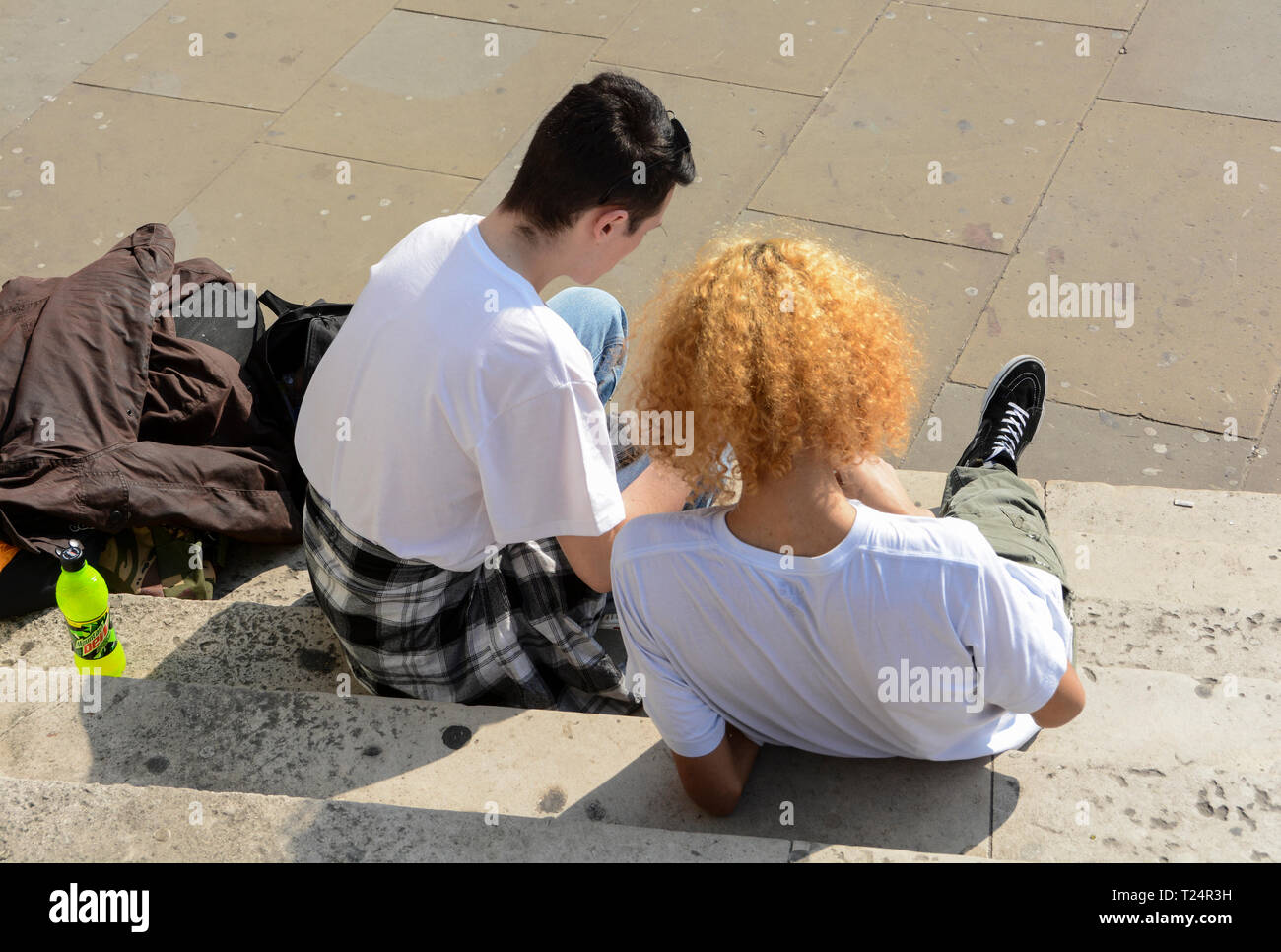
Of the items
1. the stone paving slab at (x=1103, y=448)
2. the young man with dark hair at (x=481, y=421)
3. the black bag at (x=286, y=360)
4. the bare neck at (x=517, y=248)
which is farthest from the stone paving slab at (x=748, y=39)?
the bare neck at (x=517, y=248)

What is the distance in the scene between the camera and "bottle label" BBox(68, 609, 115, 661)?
8.92ft

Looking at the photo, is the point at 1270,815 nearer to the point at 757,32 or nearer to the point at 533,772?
the point at 533,772

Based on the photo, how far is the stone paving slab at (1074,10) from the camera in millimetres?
5586

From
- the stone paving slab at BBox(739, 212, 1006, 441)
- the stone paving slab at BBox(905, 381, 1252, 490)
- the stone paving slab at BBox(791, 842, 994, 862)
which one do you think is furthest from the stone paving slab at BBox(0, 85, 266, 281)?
the stone paving slab at BBox(791, 842, 994, 862)

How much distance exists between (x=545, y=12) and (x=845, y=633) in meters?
4.81

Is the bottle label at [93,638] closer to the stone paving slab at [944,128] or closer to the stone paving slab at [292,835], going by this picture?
the stone paving slab at [292,835]

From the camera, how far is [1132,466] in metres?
3.86

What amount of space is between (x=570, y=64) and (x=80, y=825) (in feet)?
14.6

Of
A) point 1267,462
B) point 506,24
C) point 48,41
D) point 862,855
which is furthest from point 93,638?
point 48,41

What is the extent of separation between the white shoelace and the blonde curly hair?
62.2 inches

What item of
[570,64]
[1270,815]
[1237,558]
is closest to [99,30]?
[570,64]

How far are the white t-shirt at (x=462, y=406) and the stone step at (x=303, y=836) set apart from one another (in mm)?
553

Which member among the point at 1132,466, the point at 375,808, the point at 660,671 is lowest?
the point at 1132,466

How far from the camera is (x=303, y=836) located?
1972mm
